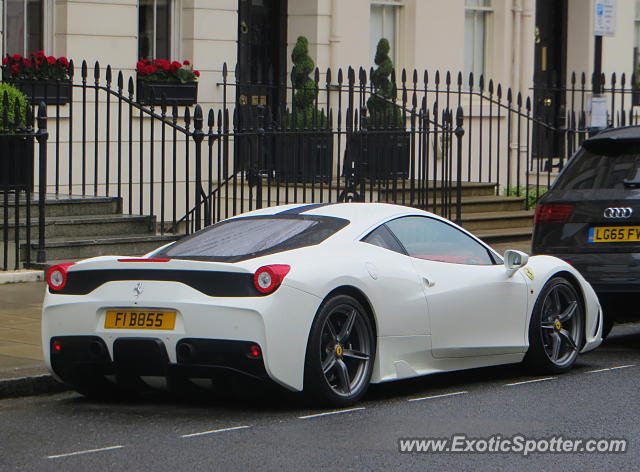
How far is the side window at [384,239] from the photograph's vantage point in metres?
8.02

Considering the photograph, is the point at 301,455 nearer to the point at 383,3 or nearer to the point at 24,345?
the point at 24,345

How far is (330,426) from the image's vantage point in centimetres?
696

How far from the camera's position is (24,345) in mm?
9180

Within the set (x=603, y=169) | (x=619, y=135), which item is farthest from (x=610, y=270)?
(x=619, y=135)

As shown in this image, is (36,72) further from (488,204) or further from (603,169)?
(603,169)

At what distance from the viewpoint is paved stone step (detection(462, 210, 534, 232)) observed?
649 inches

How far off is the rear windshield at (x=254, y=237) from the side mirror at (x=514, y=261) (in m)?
1.22

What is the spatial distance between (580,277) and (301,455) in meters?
3.57

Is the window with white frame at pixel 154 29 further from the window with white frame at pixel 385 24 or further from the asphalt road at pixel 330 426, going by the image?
the asphalt road at pixel 330 426

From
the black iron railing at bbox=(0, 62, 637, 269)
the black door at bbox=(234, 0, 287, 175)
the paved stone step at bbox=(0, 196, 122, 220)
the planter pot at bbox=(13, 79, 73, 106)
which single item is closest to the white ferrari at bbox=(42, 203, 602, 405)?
the black iron railing at bbox=(0, 62, 637, 269)

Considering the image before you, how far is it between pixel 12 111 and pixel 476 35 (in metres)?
9.74

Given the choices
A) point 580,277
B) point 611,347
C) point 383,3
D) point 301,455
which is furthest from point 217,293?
point 383,3

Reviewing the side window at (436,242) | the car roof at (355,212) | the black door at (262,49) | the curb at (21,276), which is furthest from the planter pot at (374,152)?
the car roof at (355,212)

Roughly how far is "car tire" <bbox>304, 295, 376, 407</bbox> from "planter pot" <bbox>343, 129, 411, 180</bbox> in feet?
24.2
